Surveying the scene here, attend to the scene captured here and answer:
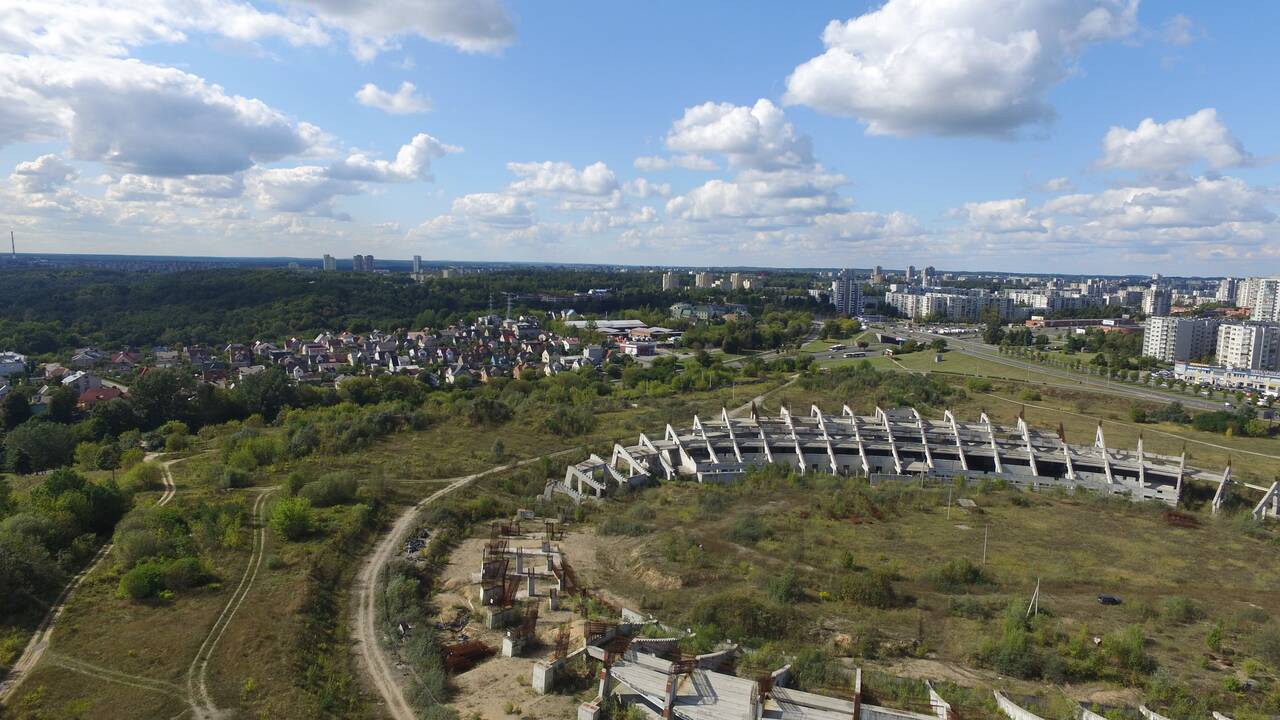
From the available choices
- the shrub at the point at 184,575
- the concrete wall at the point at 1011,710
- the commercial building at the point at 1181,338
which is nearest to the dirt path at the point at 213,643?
the shrub at the point at 184,575

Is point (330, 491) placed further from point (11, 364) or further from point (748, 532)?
point (11, 364)

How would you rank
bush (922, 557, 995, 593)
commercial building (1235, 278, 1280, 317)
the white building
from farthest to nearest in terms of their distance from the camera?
1. commercial building (1235, 278, 1280, 317)
2. the white building
3. bush (922, 557, 995, 593)

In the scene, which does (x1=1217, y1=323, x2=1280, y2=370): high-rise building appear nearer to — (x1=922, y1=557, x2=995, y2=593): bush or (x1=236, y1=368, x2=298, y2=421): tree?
(x1=922, y1=557, x2=995, y2=593): bush

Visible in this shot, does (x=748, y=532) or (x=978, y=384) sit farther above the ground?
(x=978, y=384)

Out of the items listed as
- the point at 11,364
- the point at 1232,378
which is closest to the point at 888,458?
the point at 1232,378

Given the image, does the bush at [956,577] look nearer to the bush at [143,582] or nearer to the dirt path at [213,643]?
the dirt path at [213,643]

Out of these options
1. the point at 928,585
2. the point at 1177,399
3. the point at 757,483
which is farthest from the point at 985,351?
the point at 928,585

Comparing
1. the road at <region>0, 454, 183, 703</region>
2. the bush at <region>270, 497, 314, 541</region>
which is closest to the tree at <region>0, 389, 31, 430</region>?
the road at <region>0, 454, 183, 703</region>
